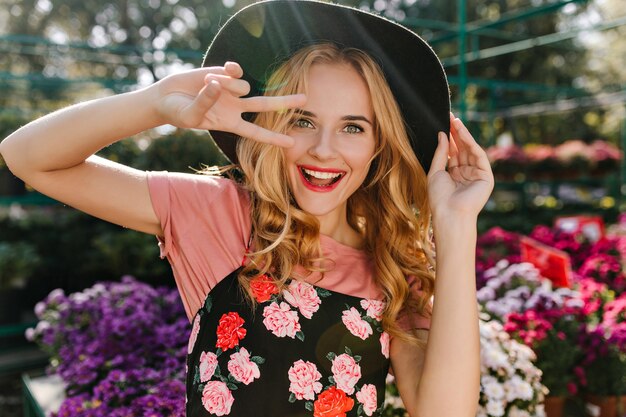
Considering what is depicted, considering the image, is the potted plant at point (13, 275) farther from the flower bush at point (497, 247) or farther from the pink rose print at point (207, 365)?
the pink rose print at point (207, 365)

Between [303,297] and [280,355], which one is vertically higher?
[303,297]

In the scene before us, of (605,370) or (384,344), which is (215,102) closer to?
(384,344)

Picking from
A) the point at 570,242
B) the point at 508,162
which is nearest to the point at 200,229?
the point at 570,242

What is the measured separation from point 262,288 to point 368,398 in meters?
0.41

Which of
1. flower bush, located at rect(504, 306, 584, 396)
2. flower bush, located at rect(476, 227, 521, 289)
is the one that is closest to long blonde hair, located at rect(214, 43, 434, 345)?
flower bush, located at rect(504, 306, 584, 396)

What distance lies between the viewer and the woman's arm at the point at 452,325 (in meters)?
1.44

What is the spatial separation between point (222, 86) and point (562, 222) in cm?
375

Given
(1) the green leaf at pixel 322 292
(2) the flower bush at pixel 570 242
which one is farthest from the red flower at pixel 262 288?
(2) the flower bush at pixel 570 242

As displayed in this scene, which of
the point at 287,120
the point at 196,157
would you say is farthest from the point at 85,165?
the point at 196,157

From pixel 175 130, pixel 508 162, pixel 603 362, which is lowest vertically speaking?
pixel 603 362

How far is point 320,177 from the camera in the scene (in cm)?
155

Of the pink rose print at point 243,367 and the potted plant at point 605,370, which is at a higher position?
the potted plant at point 605,370

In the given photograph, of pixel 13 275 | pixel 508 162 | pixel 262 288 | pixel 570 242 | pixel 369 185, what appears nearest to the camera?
pixel 262 288

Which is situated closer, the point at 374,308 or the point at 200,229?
the point at 200,229
